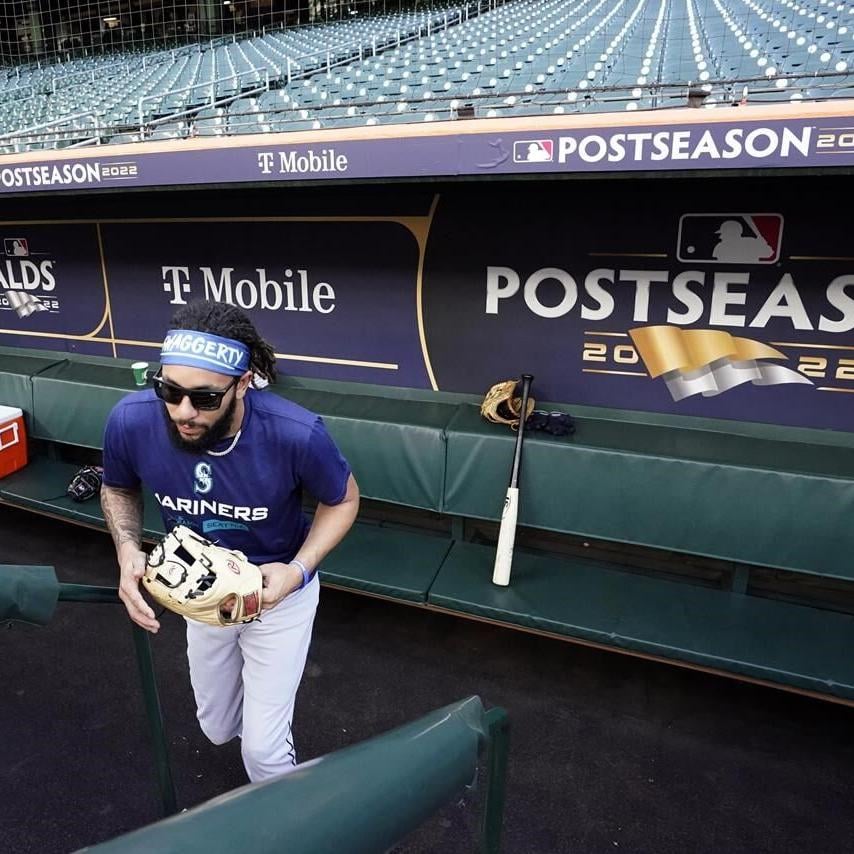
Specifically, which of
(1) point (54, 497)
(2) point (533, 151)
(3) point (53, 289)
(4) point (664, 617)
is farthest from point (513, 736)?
(3) point (53, 289)

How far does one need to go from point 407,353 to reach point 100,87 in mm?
7843

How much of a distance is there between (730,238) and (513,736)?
2.13 metres

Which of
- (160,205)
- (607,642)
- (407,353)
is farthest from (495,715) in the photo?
(160,205)

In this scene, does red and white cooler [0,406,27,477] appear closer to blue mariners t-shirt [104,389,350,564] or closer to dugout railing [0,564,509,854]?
blue mariners t-shirt [104,389,350,564]

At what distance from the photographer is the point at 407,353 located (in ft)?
11.8

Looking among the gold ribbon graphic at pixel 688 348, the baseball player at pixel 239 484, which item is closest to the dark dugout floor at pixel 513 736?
the baseball player at pixel 239 484

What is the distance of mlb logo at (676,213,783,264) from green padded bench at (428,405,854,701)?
2.37ft

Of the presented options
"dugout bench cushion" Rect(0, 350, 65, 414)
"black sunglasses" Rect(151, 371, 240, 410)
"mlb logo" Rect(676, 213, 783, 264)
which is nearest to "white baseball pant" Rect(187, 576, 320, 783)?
"black sunglasses" Rect(151, 371, 240, 410)

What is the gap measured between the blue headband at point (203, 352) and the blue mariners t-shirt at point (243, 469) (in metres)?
0.18

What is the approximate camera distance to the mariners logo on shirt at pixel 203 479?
65.2 inches

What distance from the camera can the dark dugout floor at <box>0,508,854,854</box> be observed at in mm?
2143

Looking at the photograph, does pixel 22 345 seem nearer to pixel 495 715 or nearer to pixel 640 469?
pixel 640 469

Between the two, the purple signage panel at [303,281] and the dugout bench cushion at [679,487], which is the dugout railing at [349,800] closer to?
the dugout bench cushion at [679,487]

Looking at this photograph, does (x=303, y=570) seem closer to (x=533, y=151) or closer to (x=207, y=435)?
(x=207, y=435)
